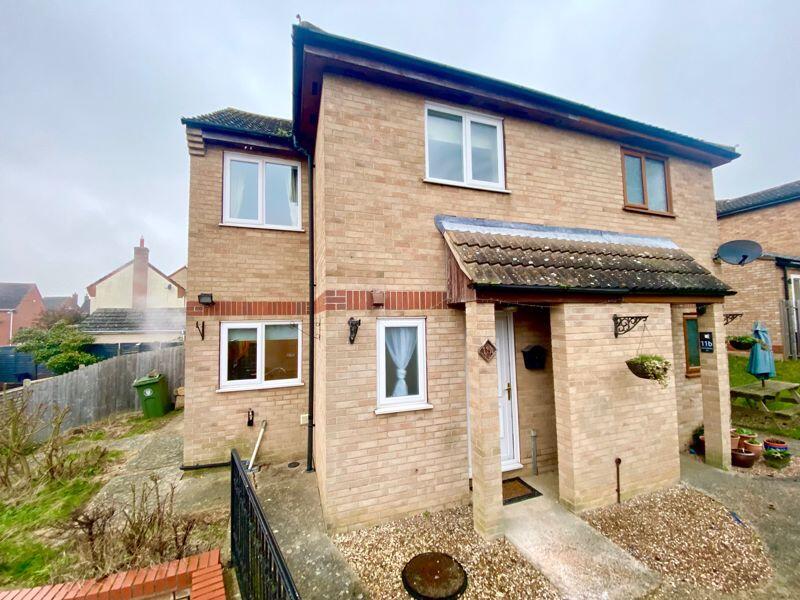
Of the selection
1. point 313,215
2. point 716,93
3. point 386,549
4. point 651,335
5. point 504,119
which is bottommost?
point 386,549

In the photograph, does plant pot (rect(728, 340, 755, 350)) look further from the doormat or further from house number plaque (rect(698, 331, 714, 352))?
the doormat

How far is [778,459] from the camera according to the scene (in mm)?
5441

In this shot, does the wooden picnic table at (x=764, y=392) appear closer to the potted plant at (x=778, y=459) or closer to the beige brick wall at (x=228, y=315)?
the potted plant at (x=778, y=459)

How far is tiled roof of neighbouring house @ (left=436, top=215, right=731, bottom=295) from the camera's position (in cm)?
418

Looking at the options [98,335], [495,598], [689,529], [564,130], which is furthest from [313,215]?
[98,335]

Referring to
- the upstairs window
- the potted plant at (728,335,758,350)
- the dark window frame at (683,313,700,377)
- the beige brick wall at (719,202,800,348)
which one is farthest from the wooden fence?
the beige brick wall at (719,202,800,348)

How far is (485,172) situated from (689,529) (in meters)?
5.73

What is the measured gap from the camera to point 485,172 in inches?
209

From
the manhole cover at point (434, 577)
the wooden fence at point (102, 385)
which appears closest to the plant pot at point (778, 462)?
the manhole cover at point (434, 577)

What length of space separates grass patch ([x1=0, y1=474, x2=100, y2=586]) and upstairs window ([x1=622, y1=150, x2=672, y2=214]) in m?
10.2

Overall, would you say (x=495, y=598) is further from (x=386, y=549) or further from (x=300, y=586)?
(x=300, y=586)

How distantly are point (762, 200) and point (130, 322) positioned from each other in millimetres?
34558

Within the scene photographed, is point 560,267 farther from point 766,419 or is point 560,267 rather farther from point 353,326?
point 766,419


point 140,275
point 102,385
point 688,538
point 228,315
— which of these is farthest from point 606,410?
A: point 140,275
